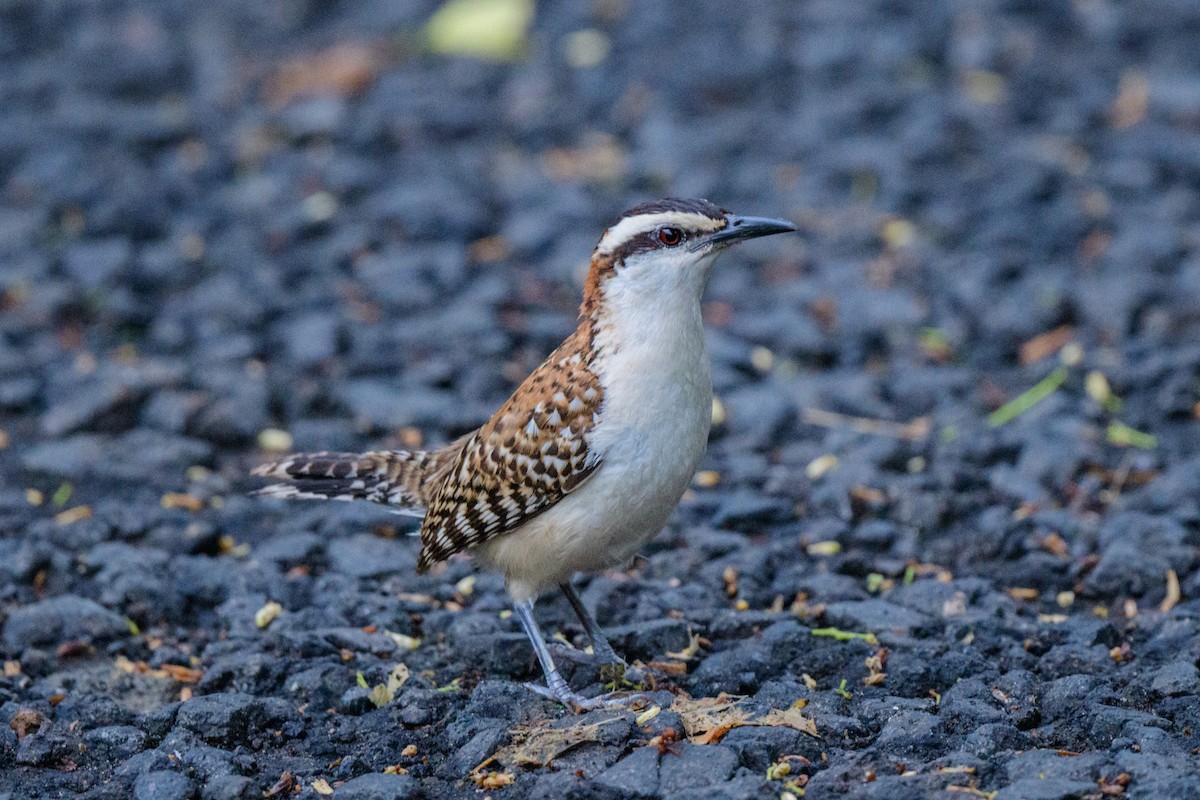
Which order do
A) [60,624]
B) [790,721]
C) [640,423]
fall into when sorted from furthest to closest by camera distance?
1. [60,624]
2. [640,423]
3. [790,721]

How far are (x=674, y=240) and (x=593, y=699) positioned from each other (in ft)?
5.66

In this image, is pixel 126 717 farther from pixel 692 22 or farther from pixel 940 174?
pixel 692 22

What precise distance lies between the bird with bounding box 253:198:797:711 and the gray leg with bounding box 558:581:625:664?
22 millimetres

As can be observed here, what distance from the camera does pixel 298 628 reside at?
6645 mm

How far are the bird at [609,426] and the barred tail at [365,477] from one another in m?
0.61

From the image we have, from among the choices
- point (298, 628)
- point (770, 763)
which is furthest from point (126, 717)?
point (770, 763)

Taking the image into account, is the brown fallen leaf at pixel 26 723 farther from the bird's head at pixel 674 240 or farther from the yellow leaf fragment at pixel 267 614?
the bird's head at pixel 674 240

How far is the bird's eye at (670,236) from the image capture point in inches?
230

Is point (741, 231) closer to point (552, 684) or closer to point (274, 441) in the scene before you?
point (552, 684)

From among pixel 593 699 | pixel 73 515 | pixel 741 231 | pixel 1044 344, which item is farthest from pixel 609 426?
pixel 1044 344

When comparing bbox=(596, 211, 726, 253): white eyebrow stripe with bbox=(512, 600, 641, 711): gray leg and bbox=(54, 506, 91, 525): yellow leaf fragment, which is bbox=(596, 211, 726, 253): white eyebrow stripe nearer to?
bbox=(512, 600, 641, 711): gray leg

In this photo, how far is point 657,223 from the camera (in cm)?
583

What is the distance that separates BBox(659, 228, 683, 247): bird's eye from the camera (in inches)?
230

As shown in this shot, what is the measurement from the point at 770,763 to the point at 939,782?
1.88ft
